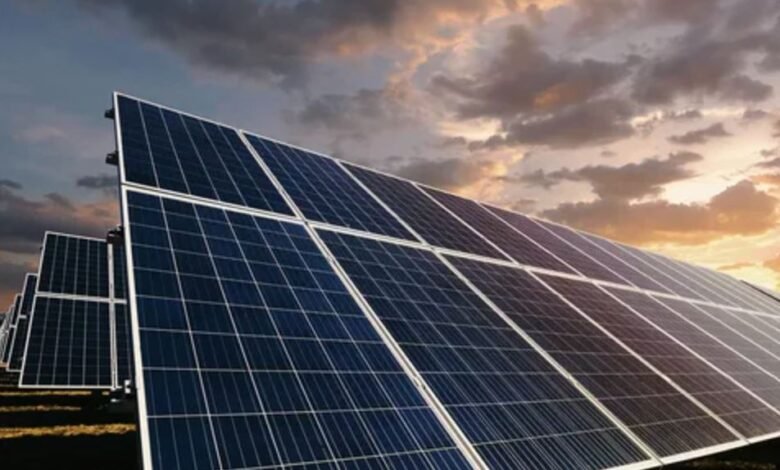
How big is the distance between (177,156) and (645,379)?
14958mm

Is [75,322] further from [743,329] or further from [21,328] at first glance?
[743,329]

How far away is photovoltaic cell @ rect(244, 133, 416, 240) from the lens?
17.0 m

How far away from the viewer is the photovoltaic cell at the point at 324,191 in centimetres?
1702

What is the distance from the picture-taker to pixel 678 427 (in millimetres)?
14344

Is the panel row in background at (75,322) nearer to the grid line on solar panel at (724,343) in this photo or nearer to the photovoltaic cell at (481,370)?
the photovoltaic cell at (481,370)

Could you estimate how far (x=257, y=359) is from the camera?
9625 millimetres

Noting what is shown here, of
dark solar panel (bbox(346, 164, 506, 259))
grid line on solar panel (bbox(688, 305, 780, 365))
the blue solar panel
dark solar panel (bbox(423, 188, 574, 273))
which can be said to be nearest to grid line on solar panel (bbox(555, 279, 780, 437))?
dark solar panel (bbox(423, 188, 574, 273))

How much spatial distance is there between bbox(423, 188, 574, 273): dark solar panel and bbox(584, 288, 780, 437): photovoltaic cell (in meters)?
1.87

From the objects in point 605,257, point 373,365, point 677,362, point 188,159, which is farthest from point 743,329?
point 188,159

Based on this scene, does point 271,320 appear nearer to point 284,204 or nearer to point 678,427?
point 284,204

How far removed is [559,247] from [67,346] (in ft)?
80.8

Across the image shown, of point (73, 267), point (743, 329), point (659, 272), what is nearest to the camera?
point (743, 329)

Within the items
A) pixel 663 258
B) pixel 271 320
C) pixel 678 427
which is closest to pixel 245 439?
pixel 271 320

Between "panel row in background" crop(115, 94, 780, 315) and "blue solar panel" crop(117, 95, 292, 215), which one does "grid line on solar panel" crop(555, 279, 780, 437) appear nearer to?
"panel row in background" crop(115, 94, 780, 315)
